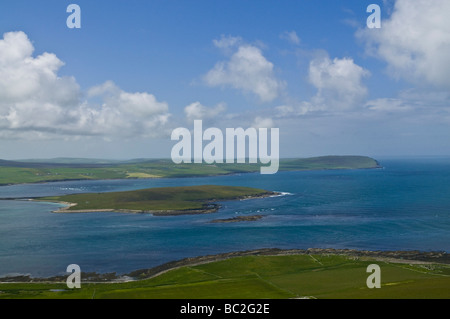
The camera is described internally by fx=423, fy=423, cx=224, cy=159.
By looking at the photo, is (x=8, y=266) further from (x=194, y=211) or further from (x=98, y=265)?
(x=194, y=211)

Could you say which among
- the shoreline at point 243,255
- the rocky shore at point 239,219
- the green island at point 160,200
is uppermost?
the green island at point 160,200

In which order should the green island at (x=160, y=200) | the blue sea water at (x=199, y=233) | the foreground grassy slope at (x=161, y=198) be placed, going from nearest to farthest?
1. the blue sea water at (x=199, y=233)
2. the green island at (x=160, y=200)
3. the foreground grassy slope at (x=161, y=198)

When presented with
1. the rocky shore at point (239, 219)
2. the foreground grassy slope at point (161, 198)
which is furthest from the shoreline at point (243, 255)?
the foreground grassy slope at point (161, 198)

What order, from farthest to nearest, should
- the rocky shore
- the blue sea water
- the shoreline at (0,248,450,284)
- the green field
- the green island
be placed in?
the green island < the rocky shore < the blue sea water < the shoreline at (0,248,450,284) < the green field

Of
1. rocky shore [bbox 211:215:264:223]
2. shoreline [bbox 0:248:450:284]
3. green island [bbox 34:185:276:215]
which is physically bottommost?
shoreline [bbox 0:248:450:284]

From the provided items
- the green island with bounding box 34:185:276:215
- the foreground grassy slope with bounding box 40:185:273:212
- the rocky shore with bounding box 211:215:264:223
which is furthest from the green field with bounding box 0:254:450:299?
the foreground grassy slope with bounding box 40:185:273:212

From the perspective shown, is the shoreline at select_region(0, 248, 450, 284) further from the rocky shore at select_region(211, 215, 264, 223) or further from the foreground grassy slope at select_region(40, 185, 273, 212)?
the foreground grassy slope at select_region(40, 185, 273, 212)

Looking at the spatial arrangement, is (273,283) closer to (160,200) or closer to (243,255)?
(243,255)

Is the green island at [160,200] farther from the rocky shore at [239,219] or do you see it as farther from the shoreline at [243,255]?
the shoreline at [243,255]
